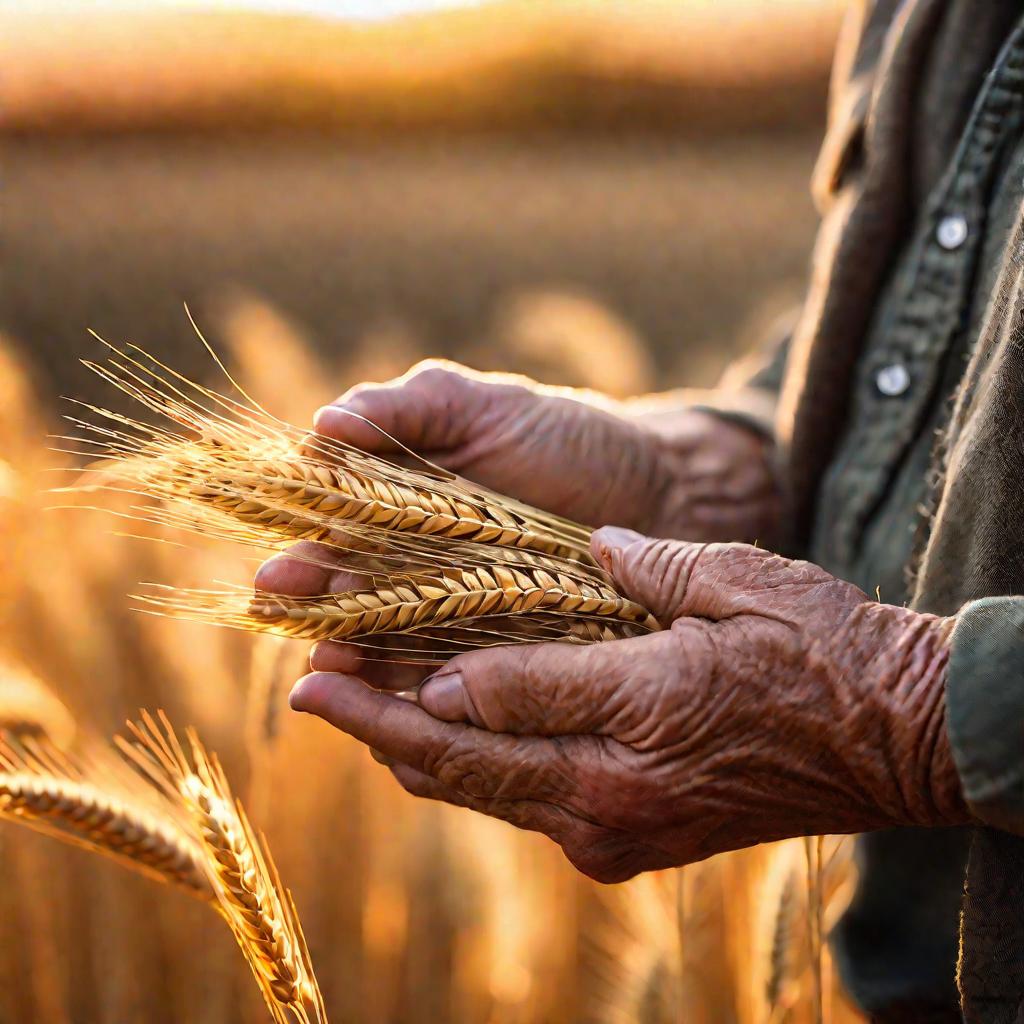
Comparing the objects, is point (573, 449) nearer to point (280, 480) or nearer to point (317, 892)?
point (280, 480)

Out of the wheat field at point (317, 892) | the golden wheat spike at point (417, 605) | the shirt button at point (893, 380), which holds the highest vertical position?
the shirt button at point (893, 380)

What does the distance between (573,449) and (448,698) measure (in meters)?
0.47

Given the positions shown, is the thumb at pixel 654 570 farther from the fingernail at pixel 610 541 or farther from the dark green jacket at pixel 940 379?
the dark green jacket at pixel 940 379

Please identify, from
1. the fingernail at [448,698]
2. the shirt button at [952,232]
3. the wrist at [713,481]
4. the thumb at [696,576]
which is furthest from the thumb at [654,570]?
the shirt button at [952,232]

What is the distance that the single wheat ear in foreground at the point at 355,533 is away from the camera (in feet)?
2.89

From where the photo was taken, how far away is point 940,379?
1194 mm

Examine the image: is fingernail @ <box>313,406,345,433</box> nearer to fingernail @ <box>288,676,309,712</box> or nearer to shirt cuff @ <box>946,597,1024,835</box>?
fingernail @ <box>288,676,309,712</box>

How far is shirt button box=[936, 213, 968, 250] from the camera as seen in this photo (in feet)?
3.76

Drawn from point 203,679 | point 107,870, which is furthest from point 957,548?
point 107,870

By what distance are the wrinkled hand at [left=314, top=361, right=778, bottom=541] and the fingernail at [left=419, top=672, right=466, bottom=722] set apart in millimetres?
313

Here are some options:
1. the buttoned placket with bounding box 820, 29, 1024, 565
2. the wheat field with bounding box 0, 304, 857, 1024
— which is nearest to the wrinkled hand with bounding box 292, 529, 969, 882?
the buttoned placket with bounding box 820, 29, 1024, 565

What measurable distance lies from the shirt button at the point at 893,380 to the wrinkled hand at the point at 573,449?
1.11ft

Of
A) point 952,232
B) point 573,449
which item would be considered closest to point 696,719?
point 573,449

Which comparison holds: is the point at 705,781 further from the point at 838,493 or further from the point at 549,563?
the point at 838,493
